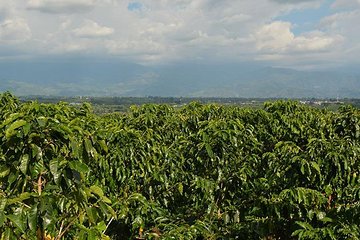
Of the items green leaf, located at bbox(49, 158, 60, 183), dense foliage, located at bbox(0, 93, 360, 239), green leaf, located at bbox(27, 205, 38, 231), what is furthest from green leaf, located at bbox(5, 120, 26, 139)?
green leaf, located at bbox(27, 205, 38, 231)

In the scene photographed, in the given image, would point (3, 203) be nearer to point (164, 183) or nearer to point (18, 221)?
point (18, 221)

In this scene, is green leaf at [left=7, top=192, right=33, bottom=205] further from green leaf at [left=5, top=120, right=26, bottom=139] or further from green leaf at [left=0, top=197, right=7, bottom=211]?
green leaf at [left=5, top=120, right=26, bottom=139]

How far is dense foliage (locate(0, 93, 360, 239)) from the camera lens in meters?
4.70

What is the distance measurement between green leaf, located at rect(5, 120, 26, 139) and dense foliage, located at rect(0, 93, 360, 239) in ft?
0.04

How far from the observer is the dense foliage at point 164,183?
15.4ft

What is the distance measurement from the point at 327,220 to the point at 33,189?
4918mm

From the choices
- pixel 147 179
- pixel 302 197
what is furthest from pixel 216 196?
pixel 302 197

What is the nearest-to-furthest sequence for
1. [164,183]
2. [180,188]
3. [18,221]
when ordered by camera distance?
1. [18,221]
2. [180,188]
3. [164,183]

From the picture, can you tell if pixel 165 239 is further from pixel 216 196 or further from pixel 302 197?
pixel 216 196

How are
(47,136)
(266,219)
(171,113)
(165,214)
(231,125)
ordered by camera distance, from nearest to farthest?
(47,136)
(266,219)
(165,214)
(231,125)
(171,113)

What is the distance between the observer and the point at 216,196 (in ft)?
34.4

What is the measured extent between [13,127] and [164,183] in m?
5.78

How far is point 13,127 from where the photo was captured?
15.0 ft

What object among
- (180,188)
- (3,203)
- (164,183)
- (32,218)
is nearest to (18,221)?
(32,218)
